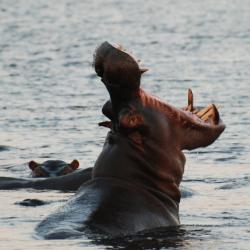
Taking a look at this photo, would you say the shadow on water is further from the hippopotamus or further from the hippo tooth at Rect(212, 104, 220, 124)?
the hippo tooth at Rect(212, 104, 220, 124)

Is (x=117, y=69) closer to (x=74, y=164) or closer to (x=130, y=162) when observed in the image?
(x=130, y=162)

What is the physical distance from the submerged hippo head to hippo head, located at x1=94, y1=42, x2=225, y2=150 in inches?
155

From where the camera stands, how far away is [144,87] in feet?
63.3

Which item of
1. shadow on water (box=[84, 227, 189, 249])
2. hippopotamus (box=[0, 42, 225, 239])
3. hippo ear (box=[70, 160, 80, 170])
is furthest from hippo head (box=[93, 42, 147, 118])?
hippo ear (box=[70, 160, 80, 170])

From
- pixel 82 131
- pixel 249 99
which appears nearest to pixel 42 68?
pixel 249 99

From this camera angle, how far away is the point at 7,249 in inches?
311

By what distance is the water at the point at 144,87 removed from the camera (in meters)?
8.98

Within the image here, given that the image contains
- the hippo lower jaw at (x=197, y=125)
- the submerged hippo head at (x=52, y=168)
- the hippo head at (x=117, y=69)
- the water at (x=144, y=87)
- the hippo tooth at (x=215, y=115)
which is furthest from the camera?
the submerged hippo head at (x=52, y=168)

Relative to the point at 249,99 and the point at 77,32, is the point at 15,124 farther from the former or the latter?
the point at 77,32

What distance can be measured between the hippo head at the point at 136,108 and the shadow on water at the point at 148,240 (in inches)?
19.8

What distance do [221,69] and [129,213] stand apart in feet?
45.1

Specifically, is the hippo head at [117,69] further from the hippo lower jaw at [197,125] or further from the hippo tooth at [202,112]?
the hippo tooth at [202,112]

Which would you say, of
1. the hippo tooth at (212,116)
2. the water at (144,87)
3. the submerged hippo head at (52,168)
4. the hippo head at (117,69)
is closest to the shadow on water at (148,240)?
the water at (144,87)

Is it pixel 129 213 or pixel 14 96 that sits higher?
pixel 129 213
